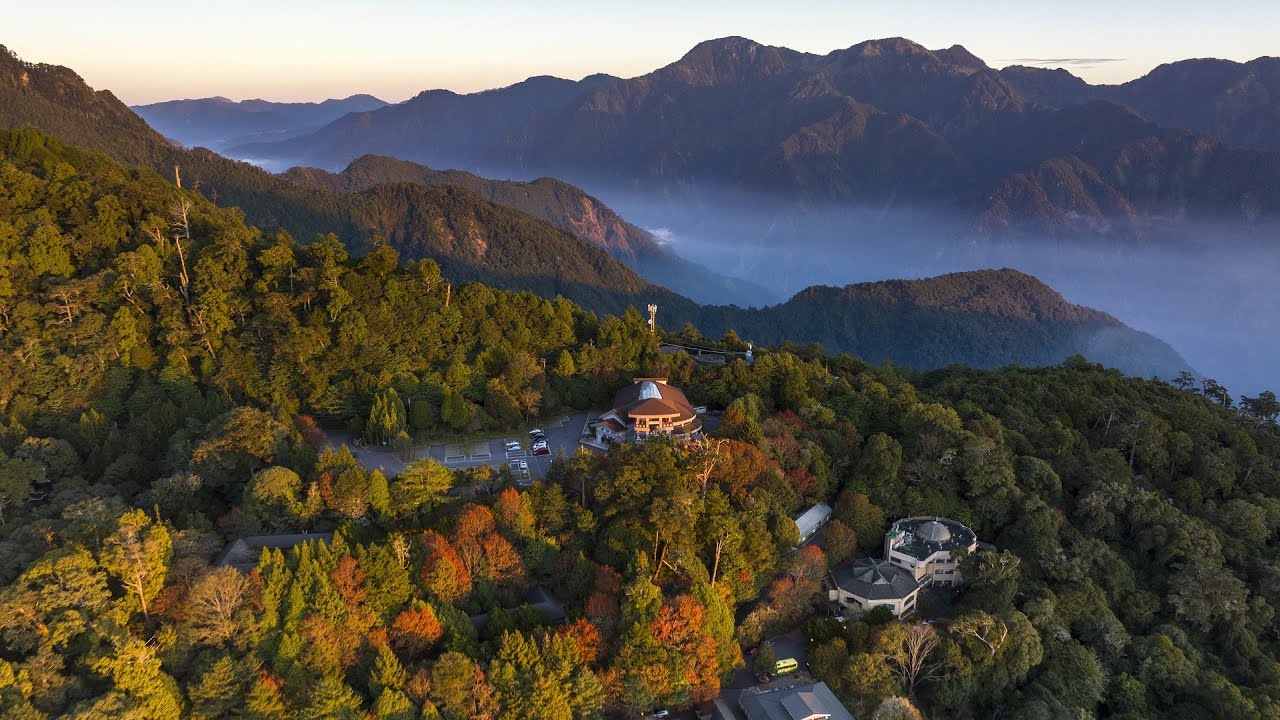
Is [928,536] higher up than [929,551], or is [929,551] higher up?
[928,536]

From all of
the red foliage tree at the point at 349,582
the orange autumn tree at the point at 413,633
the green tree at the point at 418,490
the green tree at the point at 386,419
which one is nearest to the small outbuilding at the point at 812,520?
the green tree at the point at 418,490

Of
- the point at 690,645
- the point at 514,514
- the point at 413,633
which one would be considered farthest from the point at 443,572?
the point at 690,645

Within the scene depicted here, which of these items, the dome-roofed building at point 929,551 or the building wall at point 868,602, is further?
the dome-roofed building at point 929,551

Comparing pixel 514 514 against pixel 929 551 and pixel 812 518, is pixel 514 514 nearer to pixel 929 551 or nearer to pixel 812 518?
pixel 812 518

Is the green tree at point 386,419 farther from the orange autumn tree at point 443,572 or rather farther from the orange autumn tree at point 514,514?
the orange autumn tree at point 443,572

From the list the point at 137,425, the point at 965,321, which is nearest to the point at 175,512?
the point at 137,425

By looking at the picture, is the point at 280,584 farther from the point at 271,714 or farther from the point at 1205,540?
the point at 1205,540
